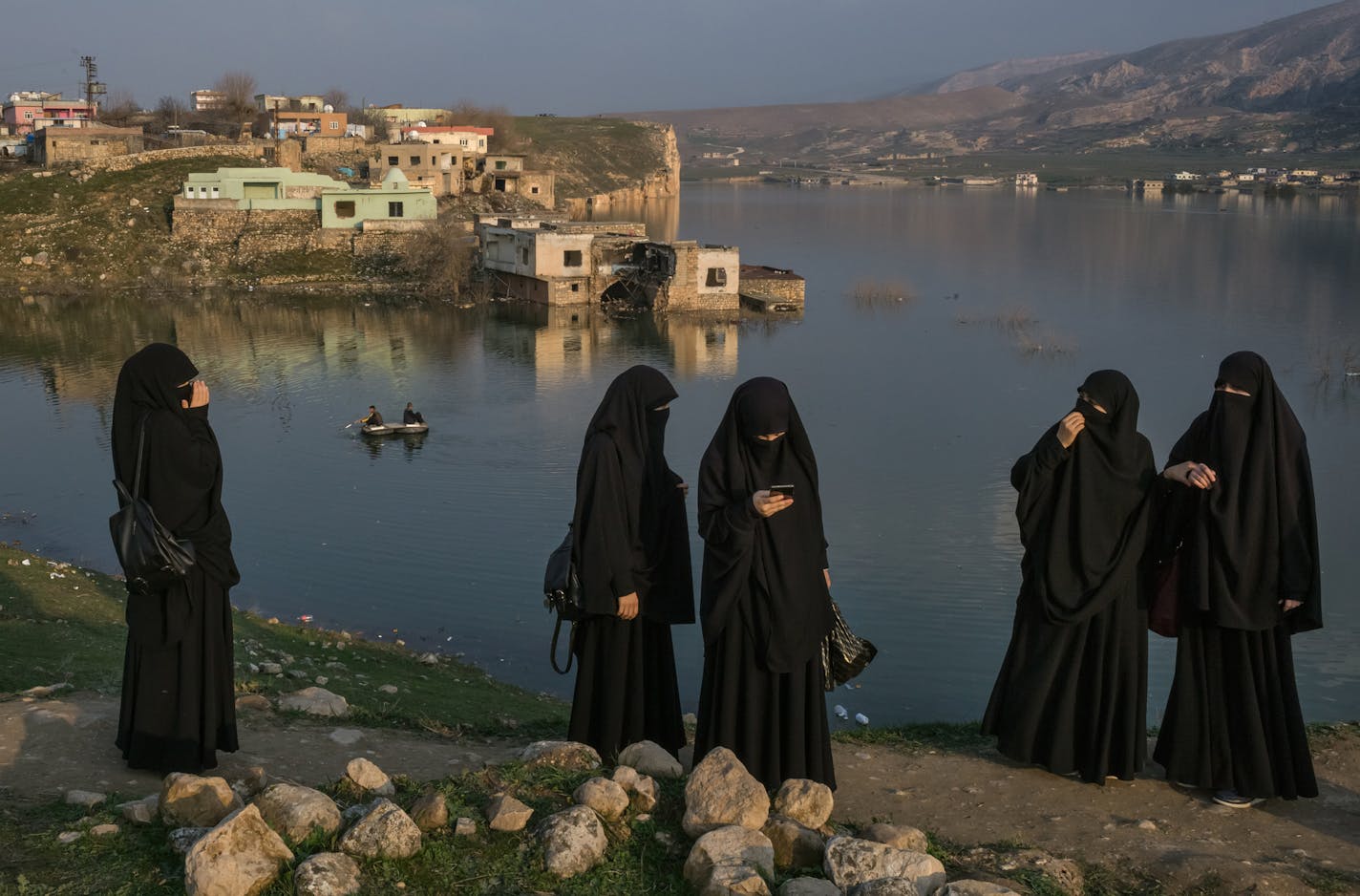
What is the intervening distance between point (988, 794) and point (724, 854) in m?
1.67

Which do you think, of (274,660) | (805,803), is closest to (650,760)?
(805,803)

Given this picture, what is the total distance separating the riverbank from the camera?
3.83m

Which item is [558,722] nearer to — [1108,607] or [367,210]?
[1108,607]

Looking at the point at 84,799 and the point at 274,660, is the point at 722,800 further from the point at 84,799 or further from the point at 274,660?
the point at 274,660

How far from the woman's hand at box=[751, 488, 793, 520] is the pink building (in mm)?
68825

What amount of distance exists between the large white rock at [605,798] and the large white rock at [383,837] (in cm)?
56

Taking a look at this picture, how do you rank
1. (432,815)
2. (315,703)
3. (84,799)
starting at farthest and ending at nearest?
(315,703)
(84,799)
(432,815)

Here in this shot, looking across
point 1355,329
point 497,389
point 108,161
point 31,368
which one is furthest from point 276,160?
point 1355,329

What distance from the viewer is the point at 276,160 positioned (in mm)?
54875

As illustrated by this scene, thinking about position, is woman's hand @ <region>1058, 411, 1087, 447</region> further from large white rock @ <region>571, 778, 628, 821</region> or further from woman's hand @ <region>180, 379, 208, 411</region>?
woman's hand @ <region>180, 379, 208, 411</region>

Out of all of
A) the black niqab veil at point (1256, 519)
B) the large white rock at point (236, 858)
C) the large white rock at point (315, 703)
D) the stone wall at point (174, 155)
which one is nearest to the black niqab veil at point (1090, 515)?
the black niqab veil at point (1256, 519)

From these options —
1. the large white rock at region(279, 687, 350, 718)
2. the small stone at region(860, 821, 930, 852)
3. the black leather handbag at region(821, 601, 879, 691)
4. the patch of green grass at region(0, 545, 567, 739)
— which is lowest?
the patch of green grass at region(0, 545, 567, 739)

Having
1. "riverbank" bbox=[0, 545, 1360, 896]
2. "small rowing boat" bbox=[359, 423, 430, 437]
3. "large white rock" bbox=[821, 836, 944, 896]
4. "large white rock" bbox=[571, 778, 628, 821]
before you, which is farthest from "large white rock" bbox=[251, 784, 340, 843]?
"small rowing boat" bbox=[359, 423, 430, 437]

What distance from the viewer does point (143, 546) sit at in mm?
4598
